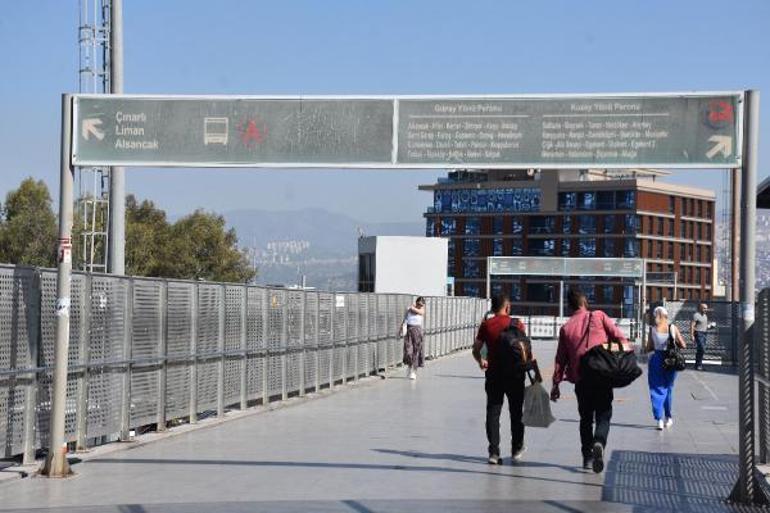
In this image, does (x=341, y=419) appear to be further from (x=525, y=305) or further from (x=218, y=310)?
(x=525, y=305)

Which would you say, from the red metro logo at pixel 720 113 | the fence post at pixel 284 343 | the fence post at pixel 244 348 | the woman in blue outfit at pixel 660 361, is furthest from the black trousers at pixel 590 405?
the fence post at pixel 284 343

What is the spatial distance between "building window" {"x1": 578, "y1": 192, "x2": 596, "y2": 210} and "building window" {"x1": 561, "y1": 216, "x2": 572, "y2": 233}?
1802 millimetres

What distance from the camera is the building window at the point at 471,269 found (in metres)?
144

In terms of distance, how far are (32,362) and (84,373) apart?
120 centimetres

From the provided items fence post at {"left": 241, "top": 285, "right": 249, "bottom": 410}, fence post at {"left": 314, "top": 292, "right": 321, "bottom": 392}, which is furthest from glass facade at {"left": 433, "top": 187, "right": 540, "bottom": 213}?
fence post at {"left": 241, "top": 285, "right": 249, "bottom": 410}

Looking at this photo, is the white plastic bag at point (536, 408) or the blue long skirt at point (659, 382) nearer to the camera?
the white plastic bag at point (536, 408)

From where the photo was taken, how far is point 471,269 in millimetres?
145000

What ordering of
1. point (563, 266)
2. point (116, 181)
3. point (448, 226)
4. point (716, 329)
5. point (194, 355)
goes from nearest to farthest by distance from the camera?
point (194, 355) < point (116, 181) < point (716, 329) < point (563, 266) < point (448, 226)

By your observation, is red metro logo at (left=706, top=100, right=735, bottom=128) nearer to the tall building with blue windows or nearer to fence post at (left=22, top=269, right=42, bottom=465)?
fence post at (left=22, top=269, right=42, bottom=465)

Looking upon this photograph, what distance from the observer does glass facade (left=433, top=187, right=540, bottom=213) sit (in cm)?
14062

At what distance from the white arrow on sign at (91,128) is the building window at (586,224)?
124313 mm

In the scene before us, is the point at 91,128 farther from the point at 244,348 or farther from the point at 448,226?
the point at 448,226

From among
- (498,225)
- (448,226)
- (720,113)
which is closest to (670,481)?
(720,113)

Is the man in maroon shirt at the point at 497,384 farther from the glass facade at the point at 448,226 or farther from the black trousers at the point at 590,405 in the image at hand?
the glass facade at the point at 448,226
